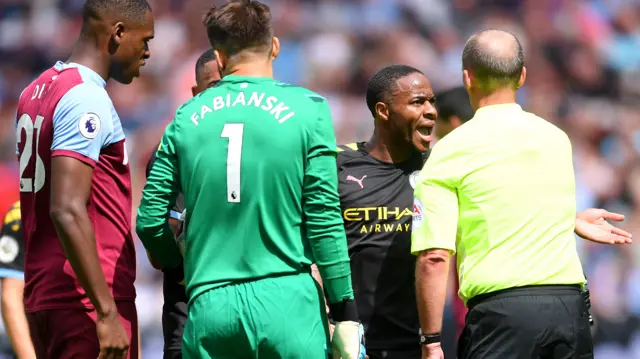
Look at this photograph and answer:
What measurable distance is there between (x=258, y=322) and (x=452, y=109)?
10.1ft

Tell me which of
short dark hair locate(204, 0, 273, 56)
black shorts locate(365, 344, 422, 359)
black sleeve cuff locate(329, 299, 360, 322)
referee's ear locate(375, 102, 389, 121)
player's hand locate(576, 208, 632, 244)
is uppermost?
short dark hair locate(204, 0, 273, 56)

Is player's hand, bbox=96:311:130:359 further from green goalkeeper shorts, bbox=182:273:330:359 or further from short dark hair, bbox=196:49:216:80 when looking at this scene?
short dark hair, bbox=196:49:216:80

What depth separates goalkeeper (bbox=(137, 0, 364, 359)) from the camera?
3750 millimetres

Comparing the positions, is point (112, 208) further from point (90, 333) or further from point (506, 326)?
point (506, 326)

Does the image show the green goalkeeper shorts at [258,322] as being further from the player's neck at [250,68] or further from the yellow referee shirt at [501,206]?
the player's neck at [250,68]

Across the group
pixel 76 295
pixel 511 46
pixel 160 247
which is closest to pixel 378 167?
pixel 511 46

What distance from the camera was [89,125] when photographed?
3980 millimetres

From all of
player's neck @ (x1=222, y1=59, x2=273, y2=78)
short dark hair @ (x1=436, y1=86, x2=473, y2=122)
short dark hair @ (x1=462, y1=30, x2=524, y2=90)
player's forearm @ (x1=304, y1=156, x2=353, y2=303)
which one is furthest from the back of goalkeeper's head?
player's forearm @ (x1=304, y1=156, x2=353, y2=303)

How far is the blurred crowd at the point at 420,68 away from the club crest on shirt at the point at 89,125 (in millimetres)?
4750

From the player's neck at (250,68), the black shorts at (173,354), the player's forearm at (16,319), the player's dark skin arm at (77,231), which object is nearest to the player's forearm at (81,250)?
the player's dark skin arm at (77,231)

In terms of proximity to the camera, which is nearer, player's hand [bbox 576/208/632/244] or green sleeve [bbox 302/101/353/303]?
green sleeve [bbox 302/101/353/303]

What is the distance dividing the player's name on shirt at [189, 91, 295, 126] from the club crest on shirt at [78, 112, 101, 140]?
1.40 ft

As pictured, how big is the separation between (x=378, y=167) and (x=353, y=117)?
4028 millimetres

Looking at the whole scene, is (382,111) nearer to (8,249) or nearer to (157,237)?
(157,237)
